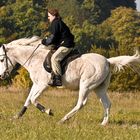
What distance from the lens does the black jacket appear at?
12461 millimetres

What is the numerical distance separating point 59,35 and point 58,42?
0.70 feet

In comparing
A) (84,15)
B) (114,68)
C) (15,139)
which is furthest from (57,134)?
(84,15)

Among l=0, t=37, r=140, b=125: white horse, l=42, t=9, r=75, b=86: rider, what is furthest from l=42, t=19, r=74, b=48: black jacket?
l=0, t=37, r=140, b=125: white horse

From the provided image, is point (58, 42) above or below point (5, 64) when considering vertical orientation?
above

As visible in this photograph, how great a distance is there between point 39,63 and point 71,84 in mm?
905

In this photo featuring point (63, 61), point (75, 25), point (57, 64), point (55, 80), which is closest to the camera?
point (57, 64)

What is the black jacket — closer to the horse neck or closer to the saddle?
the saddle

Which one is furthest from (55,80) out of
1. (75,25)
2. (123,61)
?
(75,25)

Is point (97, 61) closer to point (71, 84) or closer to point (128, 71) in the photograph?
point (71, 84)

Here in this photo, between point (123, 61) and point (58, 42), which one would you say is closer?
point (58, 42)

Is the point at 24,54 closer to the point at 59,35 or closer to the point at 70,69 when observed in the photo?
the point at 59,35

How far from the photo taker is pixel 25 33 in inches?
3004

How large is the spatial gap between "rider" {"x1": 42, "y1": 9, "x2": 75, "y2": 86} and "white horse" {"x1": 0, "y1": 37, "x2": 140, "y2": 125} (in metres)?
0.20

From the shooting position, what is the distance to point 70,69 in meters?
12.5
